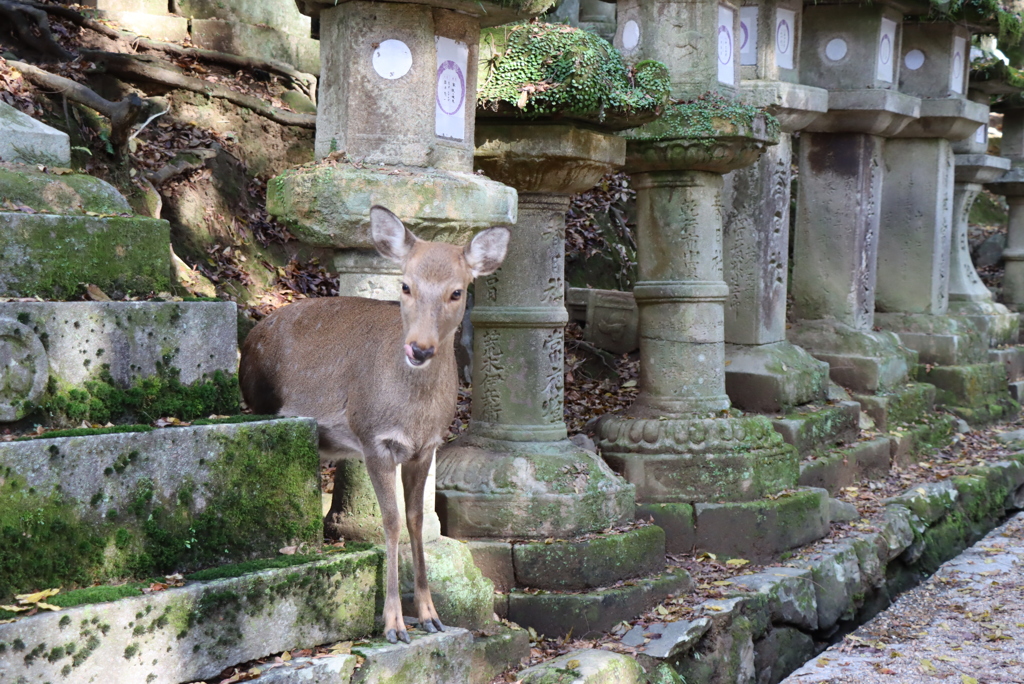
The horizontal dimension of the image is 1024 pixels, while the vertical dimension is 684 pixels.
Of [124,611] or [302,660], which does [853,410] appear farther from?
[124,611]

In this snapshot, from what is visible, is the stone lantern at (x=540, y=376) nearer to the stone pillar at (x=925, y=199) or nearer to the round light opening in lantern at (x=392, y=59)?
the round light opening in lantern at (x=392, y=59)

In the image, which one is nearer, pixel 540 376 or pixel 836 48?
pixel 540 376

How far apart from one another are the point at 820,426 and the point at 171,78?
5.78m

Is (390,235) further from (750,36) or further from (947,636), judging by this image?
(750,36)

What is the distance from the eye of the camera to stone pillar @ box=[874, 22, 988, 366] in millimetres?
10867

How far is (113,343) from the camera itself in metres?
4.14

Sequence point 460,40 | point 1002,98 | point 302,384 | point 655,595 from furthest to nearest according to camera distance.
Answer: point 1002,98 → point 655,595 → point 460,40 → point 302,384

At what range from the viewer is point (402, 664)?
163 inches

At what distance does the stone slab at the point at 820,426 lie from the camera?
804 cm

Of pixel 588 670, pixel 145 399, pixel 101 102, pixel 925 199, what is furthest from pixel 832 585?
pixel 101 102

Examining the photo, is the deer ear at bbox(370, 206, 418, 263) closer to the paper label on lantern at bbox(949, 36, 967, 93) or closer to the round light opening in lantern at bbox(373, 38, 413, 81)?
the round light opening in lantern at bbox(373, 38, 413, 81)

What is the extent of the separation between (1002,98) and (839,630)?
365 inches

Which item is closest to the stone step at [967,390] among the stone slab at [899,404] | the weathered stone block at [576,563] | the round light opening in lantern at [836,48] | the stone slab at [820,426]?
the stone slab at [899,404]

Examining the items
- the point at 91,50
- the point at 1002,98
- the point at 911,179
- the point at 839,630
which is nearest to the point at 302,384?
the point at 839,630
